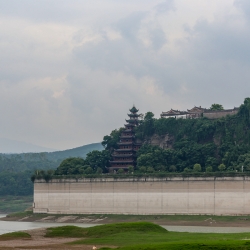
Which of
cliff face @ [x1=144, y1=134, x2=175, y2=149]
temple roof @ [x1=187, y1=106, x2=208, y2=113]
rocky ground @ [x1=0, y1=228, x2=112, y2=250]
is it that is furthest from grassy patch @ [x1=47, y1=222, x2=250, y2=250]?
temple roof @ [x1=187, y1=106, x2=208, y2=113]

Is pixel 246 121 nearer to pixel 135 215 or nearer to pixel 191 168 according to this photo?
pixel 191 168

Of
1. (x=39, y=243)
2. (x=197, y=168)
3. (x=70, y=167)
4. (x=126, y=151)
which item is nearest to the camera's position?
(x=39, y=243)

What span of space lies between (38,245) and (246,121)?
194ft

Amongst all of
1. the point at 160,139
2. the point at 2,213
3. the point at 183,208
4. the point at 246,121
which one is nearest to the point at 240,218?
the point at 183,208

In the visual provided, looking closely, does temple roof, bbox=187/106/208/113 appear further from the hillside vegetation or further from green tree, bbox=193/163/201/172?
green tree, bbox=193/163/201/172

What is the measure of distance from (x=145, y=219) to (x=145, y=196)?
3738 millimetres

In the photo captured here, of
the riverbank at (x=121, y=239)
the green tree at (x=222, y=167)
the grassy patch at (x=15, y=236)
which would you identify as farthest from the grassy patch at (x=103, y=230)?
the green tree at (x=222, y=167)

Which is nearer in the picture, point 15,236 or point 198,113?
point 15,236

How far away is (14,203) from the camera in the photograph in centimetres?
12688

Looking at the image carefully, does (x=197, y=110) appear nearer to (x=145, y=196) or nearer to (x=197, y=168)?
(x=197, y=168)

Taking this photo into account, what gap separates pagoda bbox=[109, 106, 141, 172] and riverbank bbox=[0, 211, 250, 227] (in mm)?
13830

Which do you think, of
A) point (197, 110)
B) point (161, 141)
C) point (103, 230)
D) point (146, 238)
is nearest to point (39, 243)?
point (103, 230)

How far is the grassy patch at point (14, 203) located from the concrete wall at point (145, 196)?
27.5 metres

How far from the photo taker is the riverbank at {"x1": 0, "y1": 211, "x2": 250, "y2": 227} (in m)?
76.9
